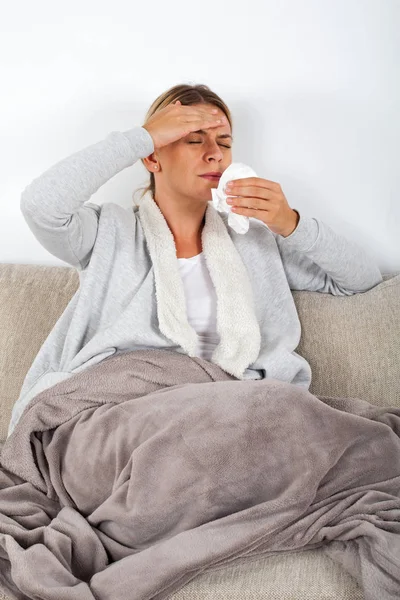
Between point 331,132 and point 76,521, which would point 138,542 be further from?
point 331,132

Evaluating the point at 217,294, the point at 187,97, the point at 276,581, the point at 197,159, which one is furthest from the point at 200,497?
the point at 187,97

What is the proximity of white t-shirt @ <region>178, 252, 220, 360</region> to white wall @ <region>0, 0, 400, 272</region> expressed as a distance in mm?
476

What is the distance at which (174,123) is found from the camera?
1.79 m

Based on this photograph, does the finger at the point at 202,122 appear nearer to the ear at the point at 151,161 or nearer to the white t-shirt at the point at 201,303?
the ear at the point at 151,161

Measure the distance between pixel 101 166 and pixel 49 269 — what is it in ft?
1.76

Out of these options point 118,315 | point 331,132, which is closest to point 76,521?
point 118,315

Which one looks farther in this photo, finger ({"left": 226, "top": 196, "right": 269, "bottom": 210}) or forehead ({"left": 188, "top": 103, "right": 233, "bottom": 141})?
forehead ({"left": 188, "top": 103, "right": 233, "bottom": 141})

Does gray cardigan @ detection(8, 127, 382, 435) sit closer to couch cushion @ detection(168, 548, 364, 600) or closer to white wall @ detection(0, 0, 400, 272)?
white wall @ detection(0, 0, 400, 272)

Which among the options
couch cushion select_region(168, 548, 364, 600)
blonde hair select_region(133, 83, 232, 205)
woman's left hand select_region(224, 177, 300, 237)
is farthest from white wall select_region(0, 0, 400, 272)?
couch cushion select_region(168, 548, 364, 600)

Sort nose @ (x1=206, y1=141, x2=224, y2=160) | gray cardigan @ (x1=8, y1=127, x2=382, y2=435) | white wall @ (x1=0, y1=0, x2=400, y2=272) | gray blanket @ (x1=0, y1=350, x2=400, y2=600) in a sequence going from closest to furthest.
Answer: gray blanket @ (x1=0, y1=350, x2=400, y2=600) < gray cardigan @ (x1=8, y1=127, x2=382, y2=435) < nose @ (x1=206, y1=141, x2=224, y2=160) < white wall @ (x1=0, y1=0, x2=400, y2=272)

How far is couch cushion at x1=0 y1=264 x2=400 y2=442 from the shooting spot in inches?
75.0

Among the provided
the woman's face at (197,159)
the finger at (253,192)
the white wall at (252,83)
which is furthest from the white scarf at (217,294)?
the white wall at (252,83)

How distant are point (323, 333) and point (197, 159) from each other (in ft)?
1.76

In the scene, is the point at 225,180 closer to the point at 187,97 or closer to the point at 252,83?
the point at 187,97
